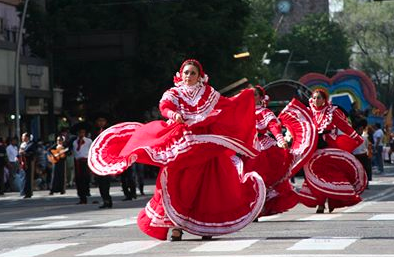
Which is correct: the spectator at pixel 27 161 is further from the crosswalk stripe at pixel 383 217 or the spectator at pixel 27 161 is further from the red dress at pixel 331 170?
the crosswalk stripe at pixel 383 217

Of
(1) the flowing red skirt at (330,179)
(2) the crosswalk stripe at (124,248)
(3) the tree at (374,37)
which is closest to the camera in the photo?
(2) the crosswalk stripe at (124,248)

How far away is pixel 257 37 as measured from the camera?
87.8m

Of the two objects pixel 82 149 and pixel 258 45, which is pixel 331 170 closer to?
pixel 82 149

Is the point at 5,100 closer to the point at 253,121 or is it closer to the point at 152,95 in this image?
the point at 152,95

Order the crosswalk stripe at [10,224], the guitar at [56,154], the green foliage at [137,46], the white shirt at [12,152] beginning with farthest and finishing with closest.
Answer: the green foliage at [137,46]
the white shirt at [12,152]
the guitar at [56,154]
the crosswalk stripe at [10,224]

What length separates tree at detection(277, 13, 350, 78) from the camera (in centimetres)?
12406

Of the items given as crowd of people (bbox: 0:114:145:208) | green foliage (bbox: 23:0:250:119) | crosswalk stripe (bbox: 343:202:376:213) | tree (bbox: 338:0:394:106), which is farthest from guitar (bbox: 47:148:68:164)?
tree (bbox: 338:0:394:106)

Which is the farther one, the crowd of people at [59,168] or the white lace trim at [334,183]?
the crowd of people at [59,168]

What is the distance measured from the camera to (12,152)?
4338 centimetres

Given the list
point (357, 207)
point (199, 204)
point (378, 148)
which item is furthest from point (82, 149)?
point (378, 148)

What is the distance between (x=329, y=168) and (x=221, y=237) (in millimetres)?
5986

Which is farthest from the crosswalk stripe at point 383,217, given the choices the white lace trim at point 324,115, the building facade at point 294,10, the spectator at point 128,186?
the building facade at point 294,10

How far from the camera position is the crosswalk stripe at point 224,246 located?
1438cm

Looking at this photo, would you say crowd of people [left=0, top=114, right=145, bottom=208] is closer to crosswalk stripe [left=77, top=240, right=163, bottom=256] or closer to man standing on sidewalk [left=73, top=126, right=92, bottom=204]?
man standing on sidewalk [left=73, top=126, right=92, bottom=204]
